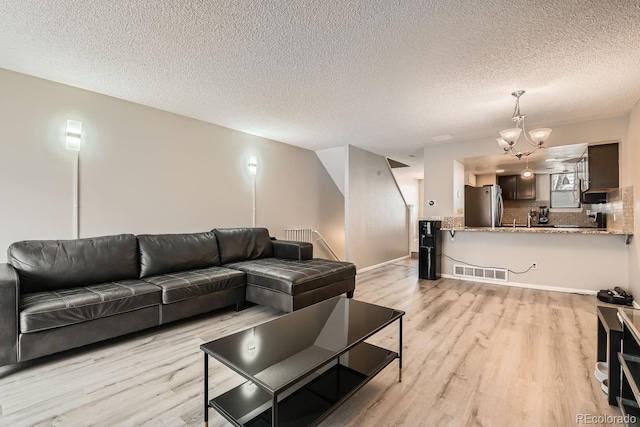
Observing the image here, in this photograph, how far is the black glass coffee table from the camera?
1312 mm

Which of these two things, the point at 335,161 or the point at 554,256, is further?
the point at 335,161

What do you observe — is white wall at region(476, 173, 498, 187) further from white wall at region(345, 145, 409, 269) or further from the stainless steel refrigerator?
white wall at region(345, 145, 409, 269)

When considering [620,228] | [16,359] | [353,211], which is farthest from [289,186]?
[620,228]

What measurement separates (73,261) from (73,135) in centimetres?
127

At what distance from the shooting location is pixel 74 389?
1.81m

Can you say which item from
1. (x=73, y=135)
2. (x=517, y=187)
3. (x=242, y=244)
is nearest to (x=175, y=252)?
(x=242, y=244)

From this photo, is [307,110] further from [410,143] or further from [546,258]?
[546,258]

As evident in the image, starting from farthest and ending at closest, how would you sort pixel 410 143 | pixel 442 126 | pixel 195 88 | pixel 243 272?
pixel 410 143
pixel 442 126
pixel 243 272
pixel 195 88

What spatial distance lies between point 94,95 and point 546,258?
245 inches

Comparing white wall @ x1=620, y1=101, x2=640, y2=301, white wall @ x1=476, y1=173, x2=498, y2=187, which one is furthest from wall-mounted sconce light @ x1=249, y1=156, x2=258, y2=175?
white wall @ x1=476, y1=173, x2=498, y2=187

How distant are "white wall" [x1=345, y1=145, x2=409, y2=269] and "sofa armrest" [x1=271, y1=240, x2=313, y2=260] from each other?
4.59ft

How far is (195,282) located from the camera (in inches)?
112

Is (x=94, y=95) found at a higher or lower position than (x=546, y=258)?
higher

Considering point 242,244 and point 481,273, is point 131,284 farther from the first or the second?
point 481,273
